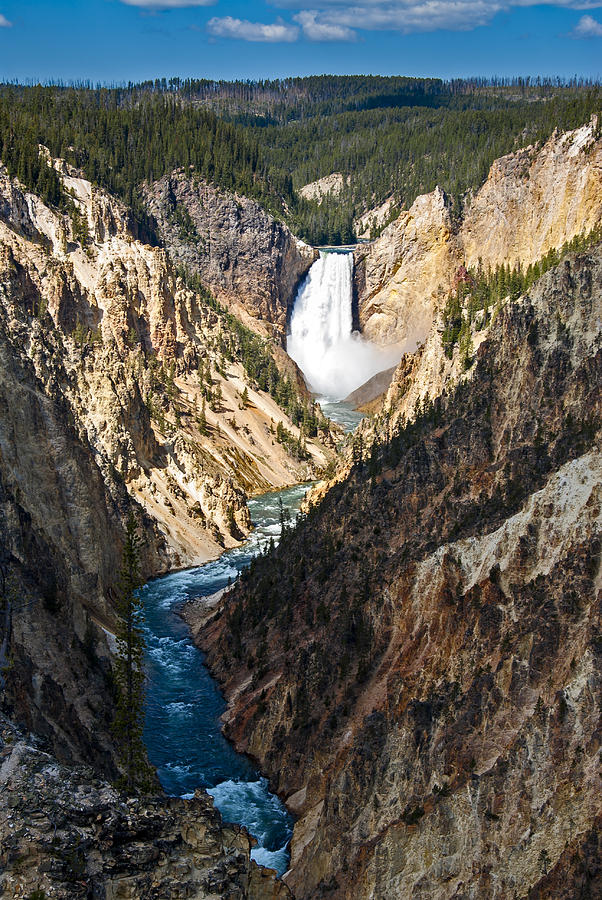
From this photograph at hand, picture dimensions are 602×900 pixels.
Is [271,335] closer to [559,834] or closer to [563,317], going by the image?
[563,317]

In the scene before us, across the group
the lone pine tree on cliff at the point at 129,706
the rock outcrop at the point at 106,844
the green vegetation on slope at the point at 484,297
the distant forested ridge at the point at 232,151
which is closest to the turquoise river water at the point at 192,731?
the lone pine tree on cliff at the point at 129,706

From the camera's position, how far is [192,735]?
139ft

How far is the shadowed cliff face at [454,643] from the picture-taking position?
2444 cm

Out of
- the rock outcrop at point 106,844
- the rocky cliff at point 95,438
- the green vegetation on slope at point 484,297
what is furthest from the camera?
the green vegetation on slope at point 484,297

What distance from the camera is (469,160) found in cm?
Result: 15038

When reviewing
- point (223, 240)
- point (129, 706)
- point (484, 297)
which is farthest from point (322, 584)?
point (223, 240)

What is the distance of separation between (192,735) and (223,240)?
9556 centimetres

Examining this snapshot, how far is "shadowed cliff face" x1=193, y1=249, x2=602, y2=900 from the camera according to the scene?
24438mm

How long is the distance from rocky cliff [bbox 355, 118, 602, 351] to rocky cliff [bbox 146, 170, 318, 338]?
14.3 meters

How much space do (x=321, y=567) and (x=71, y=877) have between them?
30.6m

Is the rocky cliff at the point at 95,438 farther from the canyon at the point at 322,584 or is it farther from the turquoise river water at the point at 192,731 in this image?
the turquoise river water at the point at 192,731

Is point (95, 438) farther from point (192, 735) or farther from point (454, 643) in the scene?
point (454, 643)

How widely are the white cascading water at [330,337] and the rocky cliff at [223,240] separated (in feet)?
25.8

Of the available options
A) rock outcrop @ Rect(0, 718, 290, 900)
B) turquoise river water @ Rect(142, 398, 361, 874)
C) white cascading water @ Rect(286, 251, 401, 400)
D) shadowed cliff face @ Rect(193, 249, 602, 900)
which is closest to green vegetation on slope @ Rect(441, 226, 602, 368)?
shadowed cliff face @ Rect(193, 249, 602, 900)
